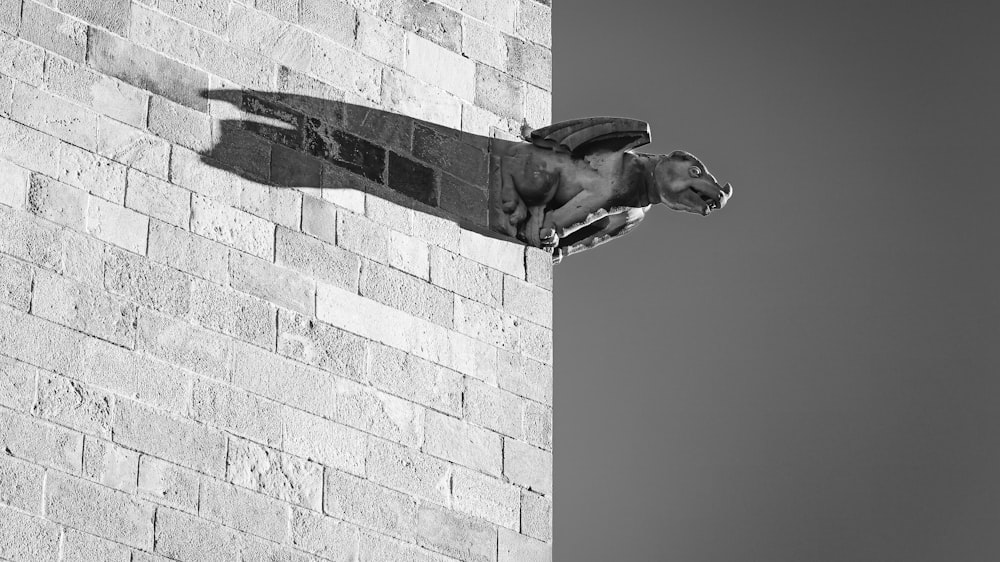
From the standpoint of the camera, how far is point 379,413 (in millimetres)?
9945

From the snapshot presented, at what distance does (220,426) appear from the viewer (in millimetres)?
9289

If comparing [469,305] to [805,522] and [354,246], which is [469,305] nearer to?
[354,246]

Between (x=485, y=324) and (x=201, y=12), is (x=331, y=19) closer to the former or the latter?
(x=201, y=12)

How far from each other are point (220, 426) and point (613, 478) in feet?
35.4

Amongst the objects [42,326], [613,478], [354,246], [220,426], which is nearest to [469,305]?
[354,246]

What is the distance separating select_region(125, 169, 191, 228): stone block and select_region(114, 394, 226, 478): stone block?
79 cm

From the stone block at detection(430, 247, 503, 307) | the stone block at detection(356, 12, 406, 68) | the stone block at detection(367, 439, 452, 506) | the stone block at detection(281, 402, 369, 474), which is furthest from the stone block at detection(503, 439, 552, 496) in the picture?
the stone block at detection(356, 12, 406, 68)

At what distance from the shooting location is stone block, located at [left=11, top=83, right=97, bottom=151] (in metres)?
9.10

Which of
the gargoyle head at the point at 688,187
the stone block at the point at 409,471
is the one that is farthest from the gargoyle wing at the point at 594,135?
the stone block at the point at 409,471

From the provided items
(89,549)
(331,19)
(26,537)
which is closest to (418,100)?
(331,19)

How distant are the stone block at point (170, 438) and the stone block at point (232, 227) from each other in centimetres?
80

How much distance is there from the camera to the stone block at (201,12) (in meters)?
9.80

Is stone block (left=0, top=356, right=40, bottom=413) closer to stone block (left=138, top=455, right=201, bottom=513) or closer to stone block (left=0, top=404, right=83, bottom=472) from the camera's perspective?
stone block (left=0, top=404, right=83, bottom=472)

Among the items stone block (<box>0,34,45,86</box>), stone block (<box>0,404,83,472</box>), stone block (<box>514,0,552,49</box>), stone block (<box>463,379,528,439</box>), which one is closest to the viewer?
stone block (<box>0,404,83,472</box>)
